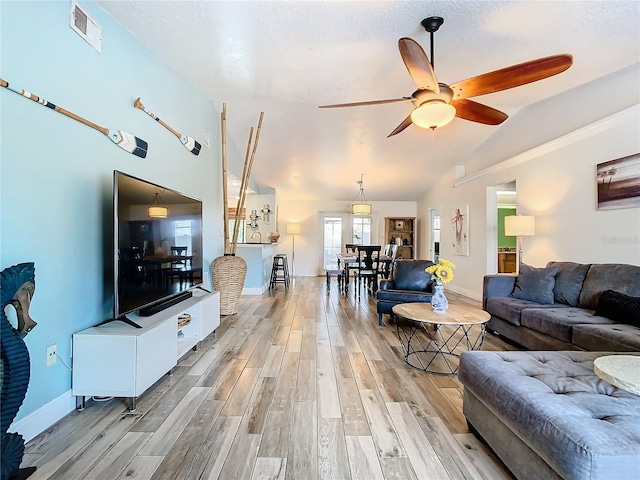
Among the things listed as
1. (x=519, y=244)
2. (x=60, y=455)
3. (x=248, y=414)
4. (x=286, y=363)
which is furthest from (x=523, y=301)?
(x=60, y=455)

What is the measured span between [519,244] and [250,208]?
19.9 ft

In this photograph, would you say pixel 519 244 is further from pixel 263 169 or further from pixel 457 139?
pixel 263 169

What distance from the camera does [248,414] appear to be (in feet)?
Result: 6.64

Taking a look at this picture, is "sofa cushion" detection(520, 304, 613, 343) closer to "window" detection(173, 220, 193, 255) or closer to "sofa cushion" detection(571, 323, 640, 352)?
"sofa cushion" detection(571, 323, 640, 352)

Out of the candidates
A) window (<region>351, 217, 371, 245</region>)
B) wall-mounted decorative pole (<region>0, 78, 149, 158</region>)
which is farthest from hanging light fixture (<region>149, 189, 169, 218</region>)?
window (<region>351, 217, 371, 245</region>)

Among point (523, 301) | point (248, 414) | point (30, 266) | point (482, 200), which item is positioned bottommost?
point (248, 414)

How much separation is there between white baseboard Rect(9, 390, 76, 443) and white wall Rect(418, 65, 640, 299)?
4770mm

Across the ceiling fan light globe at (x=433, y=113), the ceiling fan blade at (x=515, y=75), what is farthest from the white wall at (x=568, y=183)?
the ceiling fan light globe at (x=433, y=113)

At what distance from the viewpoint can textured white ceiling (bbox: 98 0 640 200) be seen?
7.85ft

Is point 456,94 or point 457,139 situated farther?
point 457,139

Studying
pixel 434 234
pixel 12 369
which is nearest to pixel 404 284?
pixel 12 369

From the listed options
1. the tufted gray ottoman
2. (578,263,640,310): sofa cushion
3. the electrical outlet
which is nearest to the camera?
the tufted gray ottoman

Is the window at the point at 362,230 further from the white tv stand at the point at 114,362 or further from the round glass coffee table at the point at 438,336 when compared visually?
the white tv stand at the point at 114,362

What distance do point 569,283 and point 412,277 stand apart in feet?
5.65
